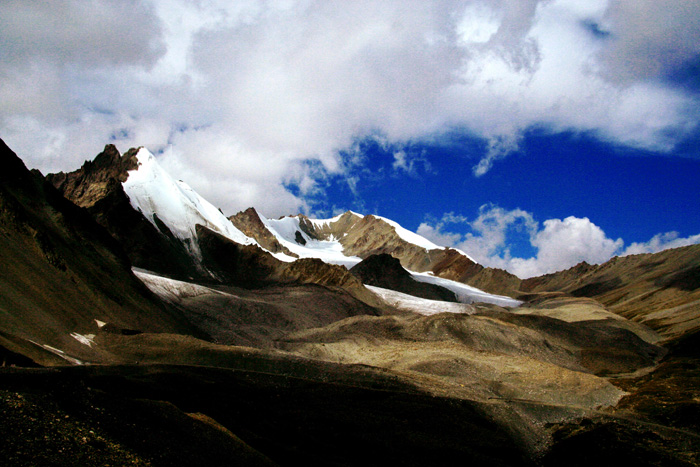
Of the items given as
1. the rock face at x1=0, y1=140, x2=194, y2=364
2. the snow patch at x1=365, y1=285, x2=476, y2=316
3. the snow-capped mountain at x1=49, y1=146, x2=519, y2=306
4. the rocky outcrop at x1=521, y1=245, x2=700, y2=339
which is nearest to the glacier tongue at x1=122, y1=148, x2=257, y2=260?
the snow-capped mountain at x1=49, y1=146, x2=519, y2=306

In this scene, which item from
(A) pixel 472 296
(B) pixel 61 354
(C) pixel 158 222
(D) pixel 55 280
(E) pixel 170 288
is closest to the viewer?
(B) pixel 61 354

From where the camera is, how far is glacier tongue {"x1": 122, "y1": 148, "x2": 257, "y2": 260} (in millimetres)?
91250

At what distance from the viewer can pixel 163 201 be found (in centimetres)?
9638

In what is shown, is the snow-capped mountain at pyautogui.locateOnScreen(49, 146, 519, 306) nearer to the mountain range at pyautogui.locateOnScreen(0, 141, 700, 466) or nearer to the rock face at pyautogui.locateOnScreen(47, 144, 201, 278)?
the rock face at pyautogui.locateOnScreen(47, 144, 201, 278)

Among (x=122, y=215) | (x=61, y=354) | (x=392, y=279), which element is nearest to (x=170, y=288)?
(x=122, y=215)

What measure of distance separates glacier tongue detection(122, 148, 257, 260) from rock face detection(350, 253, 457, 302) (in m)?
45.5

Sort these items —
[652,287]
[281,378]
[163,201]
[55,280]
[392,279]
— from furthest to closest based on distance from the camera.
A: [392,279] → [652,287] → [163,201] → [55,280] → [281,378]

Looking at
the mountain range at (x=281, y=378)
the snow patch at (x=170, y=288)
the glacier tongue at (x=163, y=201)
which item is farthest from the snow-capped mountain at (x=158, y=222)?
the mountain range at (x=281, y=378)

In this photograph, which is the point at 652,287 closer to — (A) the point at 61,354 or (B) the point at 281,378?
(B) the point at 281,378

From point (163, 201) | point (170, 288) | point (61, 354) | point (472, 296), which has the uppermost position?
point (472, 296)

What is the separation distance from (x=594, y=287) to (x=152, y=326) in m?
148

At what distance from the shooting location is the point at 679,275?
108 meters

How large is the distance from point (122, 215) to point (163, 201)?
16442 millimetres

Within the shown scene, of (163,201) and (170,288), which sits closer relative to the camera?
(170,288)
